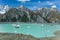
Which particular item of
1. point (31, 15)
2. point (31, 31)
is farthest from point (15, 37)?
point (31, 15)

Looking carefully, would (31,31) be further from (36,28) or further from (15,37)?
(15,37)

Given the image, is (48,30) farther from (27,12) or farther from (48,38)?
(27,12)

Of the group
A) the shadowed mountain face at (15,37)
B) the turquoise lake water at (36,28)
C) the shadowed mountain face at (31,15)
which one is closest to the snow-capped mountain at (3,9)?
the shadowed mountain face at (31,15)

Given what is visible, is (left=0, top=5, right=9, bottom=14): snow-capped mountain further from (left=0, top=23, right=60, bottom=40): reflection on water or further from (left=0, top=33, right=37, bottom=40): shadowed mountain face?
(left=0, top=33, right=37, bottom=40): shadowed mountain face

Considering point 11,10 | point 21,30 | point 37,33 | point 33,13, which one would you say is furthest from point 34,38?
point 11,10

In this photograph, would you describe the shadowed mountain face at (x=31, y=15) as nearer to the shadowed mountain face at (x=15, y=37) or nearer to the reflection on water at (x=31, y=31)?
the reflection on water at (x=31, y=31)

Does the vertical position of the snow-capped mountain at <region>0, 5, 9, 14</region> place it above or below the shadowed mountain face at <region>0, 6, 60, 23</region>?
above

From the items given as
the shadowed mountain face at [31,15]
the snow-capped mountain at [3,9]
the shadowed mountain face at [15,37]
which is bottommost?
the shadowed mountain face at [15,37]

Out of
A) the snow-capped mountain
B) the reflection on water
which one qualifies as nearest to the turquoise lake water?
the reflection on water
